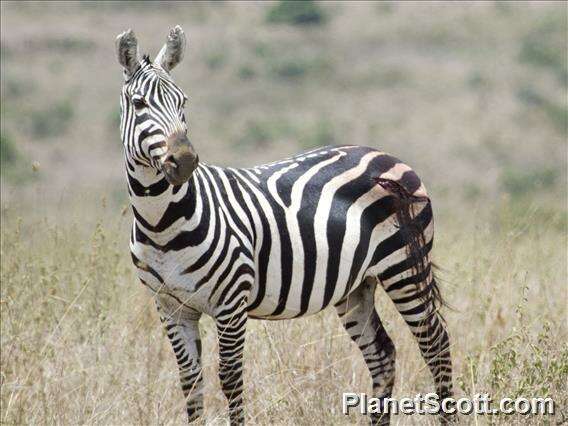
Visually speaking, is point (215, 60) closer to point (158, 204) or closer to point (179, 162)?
point (158, 204)

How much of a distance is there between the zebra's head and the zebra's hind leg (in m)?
1.72

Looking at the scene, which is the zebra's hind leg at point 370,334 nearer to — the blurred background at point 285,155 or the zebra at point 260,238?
the zebra at point 260,238

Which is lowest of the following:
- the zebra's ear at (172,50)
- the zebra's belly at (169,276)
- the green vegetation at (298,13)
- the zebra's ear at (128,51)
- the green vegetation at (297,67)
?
the zebra's belly at (169,276)

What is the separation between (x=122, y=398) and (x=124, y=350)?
2.11ft

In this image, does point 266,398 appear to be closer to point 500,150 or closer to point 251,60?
point 500,150

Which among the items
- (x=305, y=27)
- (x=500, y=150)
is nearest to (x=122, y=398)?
(x=500, y=150)

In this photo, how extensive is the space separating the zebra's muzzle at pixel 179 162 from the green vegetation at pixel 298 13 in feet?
134

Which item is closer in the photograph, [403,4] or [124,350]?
[124,350]

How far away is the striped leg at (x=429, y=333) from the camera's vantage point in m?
6.36

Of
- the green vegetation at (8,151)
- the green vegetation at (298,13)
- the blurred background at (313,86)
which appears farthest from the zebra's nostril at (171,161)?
the green vegetation at (298,13)

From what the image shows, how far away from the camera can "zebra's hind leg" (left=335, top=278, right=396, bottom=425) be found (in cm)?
646

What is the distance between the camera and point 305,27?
151ft

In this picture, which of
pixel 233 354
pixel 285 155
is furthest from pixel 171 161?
pixel 285 155

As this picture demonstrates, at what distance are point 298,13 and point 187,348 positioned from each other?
40512mm
